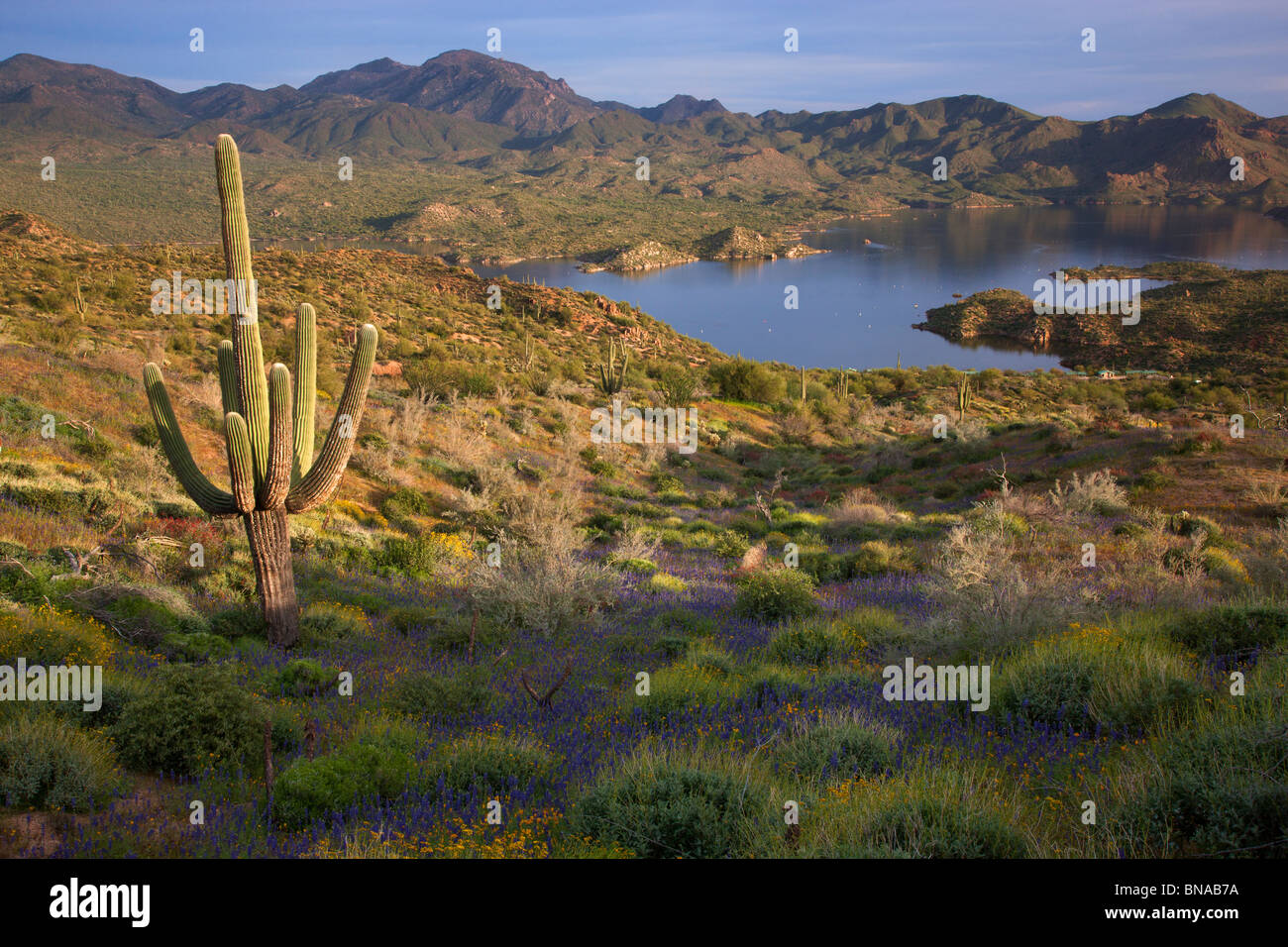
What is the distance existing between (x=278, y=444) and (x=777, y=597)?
17.6 feet

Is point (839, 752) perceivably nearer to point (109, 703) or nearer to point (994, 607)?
point (994, 607)

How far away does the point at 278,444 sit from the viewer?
6.40m

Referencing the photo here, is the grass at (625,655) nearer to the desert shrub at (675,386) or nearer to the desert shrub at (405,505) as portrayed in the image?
the desert shrub at (405,505)

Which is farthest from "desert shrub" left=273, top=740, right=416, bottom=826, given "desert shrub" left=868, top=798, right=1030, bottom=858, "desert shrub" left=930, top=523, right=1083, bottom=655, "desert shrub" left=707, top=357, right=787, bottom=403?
"desert shrub" left=707, top=357, right=787, bottom=403

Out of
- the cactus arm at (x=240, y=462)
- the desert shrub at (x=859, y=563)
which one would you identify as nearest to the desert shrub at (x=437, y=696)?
the cactus arm at (x=240, y=462)

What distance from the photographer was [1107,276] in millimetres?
94000

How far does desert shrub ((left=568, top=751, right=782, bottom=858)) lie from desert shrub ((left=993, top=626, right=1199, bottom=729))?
85.4 inches

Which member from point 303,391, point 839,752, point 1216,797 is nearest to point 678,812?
point 839,752

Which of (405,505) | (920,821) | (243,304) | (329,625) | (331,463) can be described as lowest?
(329,625)

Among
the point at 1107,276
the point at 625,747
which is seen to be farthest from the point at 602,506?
the point at 1107,276

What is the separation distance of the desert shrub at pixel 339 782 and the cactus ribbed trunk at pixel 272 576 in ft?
10.3

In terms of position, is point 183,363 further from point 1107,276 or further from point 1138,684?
point 1107,276

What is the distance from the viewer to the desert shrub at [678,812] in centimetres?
307

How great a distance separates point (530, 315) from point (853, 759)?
49611 millimetres
